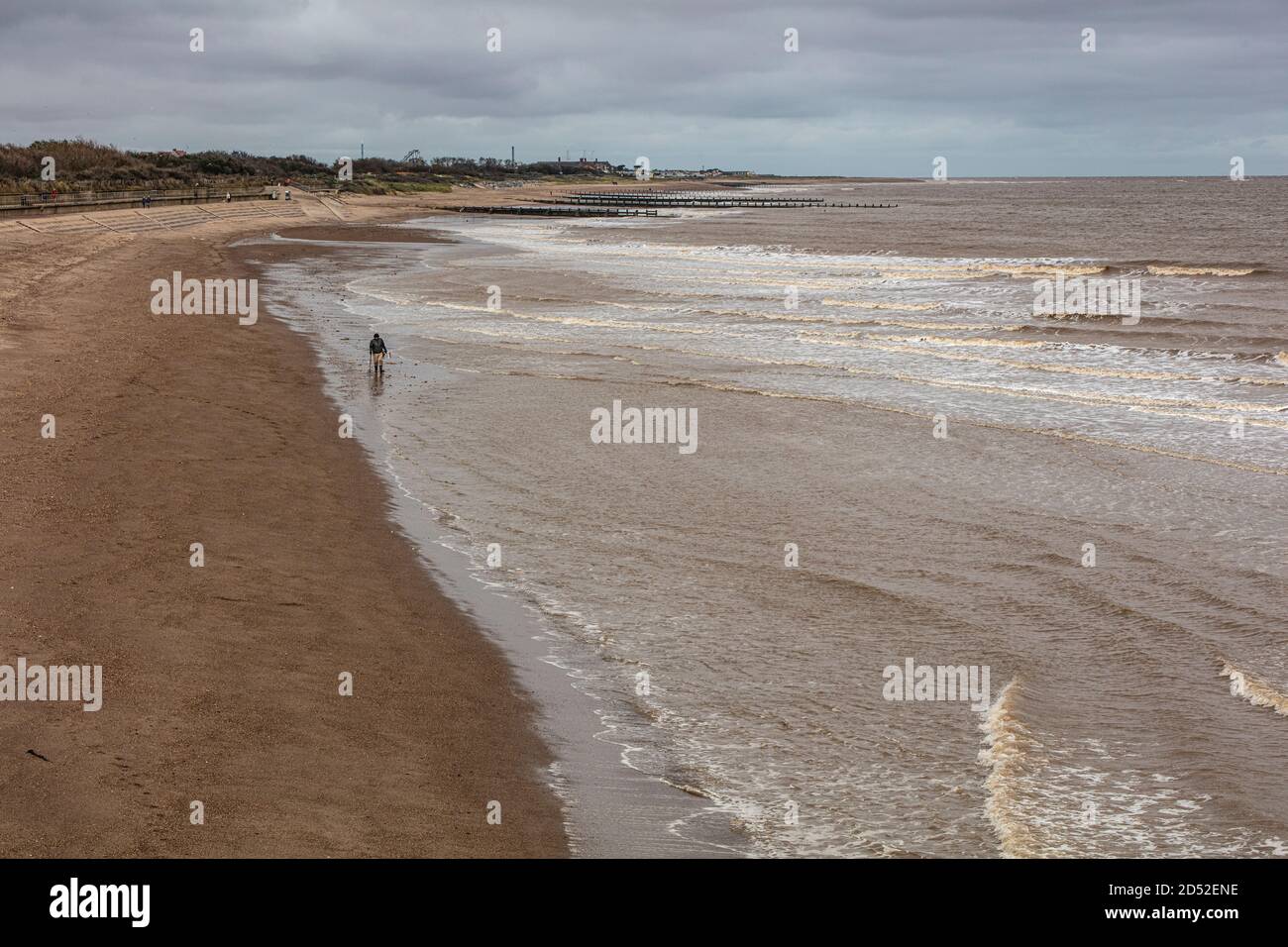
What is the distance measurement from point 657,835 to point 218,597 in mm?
5173

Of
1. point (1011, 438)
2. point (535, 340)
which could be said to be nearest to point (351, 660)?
point (1011, 438)

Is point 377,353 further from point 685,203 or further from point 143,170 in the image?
point 685,203

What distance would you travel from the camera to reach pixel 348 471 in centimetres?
1609

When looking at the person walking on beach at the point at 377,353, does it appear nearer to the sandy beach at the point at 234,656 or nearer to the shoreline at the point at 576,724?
the shoreline at the point at 576,724

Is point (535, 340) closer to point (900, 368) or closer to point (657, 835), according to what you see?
point (900, 368)

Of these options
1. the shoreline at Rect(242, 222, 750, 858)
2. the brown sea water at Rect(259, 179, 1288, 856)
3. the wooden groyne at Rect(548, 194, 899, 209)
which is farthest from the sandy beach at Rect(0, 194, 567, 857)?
the wooden groyne at Rect(548, 194, 899, 209)

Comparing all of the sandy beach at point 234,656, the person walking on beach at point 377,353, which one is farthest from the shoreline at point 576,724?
the person walking on beach at point 377,353

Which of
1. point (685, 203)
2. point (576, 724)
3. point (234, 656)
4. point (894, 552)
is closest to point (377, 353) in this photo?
point (894, 552)

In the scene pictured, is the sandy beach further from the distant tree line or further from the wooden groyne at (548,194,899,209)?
the wooden groyne at (548,194,899,209)

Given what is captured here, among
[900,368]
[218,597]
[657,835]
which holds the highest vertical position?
[900,368]

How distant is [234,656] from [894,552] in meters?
7.37

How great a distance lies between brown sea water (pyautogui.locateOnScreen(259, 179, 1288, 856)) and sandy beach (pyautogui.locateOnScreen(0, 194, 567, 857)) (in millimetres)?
1048

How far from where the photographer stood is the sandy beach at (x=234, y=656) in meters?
Result: 6.94

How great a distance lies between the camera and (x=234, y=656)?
9.28 meters
